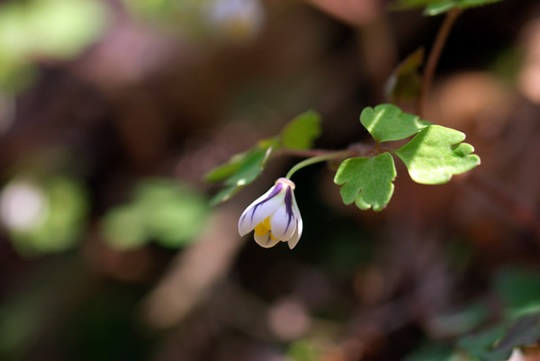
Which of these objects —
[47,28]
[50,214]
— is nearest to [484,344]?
[50,214]

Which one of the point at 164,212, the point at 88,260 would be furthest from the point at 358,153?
the point at 88,260

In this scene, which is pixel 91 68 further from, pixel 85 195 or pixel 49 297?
pixel 49 297

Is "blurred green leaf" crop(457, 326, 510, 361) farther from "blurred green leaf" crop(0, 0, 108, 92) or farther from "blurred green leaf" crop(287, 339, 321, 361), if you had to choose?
"blurred green leaf" crop(0, 0, 108, 92)

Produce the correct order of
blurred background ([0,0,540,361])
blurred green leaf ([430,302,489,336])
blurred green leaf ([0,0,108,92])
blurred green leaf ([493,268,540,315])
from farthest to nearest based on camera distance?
blurred green leaf ([0,0,108,92]) < blurred background ([0,0,540,361]) < blurred green leaf ([430,302,489,336]) < blurred green leaf ([493,268,540,315])

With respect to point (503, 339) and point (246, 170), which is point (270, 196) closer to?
point (246, 170)

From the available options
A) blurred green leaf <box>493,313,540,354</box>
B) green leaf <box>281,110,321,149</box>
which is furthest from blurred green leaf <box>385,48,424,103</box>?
blurred green leaf <box>493,313,540,354</box>

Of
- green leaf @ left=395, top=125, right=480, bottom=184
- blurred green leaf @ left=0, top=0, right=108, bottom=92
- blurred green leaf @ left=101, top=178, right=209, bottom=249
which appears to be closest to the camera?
green leaf @ left=395, top=125, right=480, bottom=184

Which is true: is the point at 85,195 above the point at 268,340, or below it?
above
